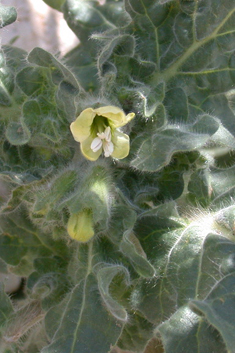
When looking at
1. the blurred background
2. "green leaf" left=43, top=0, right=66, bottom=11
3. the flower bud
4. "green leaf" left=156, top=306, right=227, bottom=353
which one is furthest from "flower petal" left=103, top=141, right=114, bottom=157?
the blurred background

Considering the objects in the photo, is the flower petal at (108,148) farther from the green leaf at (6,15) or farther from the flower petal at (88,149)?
the green leaf at (6,15)

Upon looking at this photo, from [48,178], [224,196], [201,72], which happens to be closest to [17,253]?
[48,178]

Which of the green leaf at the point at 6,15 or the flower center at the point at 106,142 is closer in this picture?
the flower center at the point at 106,142

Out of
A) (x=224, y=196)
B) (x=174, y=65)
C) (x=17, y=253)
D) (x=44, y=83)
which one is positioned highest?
(x=44, y=83)

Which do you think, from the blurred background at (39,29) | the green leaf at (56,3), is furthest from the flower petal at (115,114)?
the blurred background at (39,29)

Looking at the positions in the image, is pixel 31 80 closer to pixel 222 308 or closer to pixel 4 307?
pixel 4 307

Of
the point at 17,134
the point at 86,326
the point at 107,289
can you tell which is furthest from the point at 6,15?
the point at 86,326

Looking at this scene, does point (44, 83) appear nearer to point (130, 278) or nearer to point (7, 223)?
point (7, 223)
